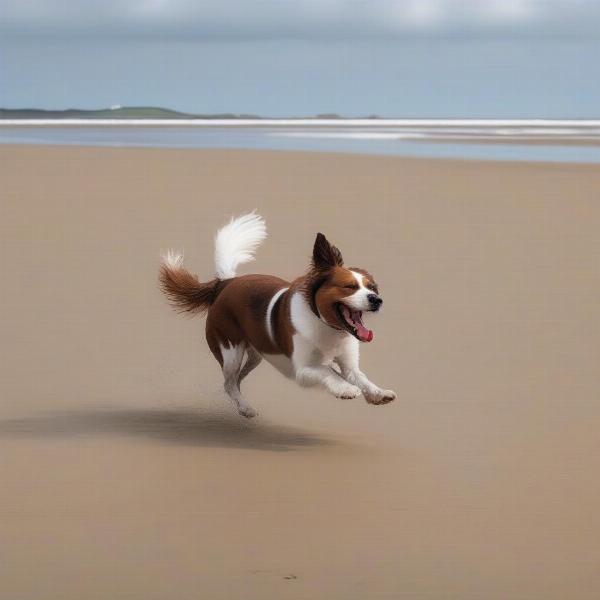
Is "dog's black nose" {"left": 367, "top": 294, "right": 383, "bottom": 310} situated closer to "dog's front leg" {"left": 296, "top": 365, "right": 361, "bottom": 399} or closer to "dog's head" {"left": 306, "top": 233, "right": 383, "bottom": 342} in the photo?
"dog's head" {"left": 306, "top": 233, "right": 383, "bottom": 342}

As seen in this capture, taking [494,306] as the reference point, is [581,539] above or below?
below

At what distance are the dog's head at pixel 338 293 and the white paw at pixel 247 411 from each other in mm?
825

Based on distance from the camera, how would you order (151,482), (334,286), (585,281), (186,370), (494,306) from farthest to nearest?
(585,281)
(494,306)
(186,370)
(334,286)
(151,482)

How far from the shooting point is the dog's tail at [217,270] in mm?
7557

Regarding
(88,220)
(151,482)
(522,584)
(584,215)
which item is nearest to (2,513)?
(151,482)

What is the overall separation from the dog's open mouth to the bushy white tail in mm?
1209

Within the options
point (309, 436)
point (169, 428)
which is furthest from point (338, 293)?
point (169, 428)

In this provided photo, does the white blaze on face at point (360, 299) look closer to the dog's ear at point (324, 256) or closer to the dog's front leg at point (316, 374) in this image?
the dog's ear at point (324, 256)

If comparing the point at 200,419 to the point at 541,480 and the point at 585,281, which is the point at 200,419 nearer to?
the point at 541,480

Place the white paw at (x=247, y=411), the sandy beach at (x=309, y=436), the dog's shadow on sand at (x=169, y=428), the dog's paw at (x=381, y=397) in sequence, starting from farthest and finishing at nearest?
the white paw at (x=247, y=411)
the dog's shadow on sand at (x=169, y=428)
the dog's paw at (x=381, y=397)
the sandy beach at (x=309, y=436)

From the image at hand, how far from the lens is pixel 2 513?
5602 mm

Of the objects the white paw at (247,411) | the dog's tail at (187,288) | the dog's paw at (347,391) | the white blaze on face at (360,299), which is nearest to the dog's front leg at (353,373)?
the dog's paw at (347,391)

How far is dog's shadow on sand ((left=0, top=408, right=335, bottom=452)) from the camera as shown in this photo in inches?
267

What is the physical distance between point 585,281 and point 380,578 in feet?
21.5
